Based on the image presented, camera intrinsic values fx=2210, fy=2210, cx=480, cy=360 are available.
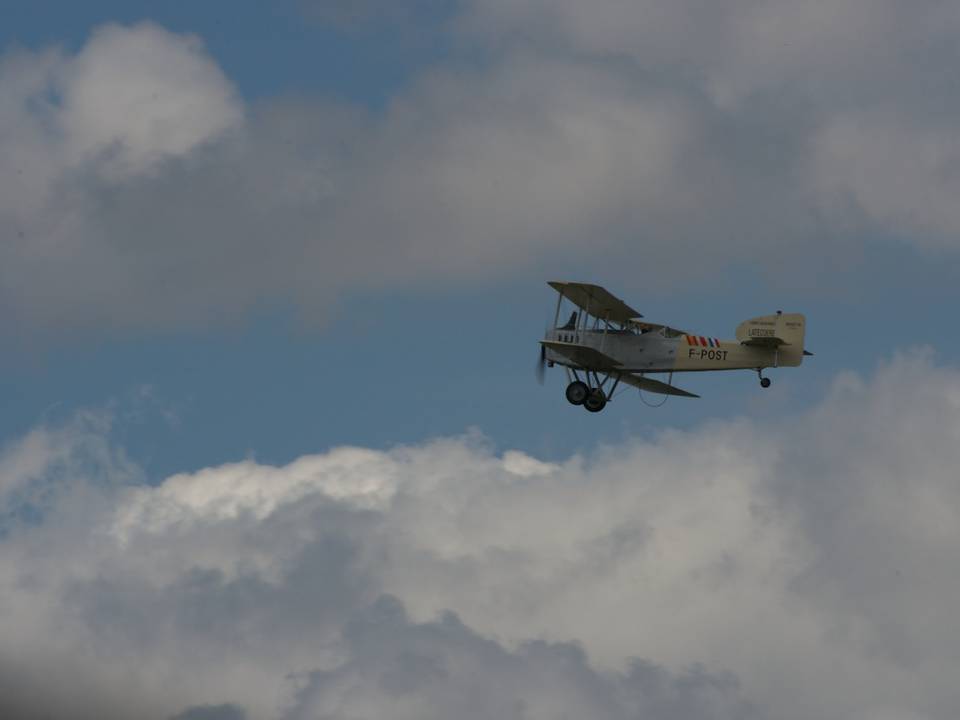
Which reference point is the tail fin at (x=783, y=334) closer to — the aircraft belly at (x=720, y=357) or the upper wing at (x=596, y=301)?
the aircraft belly at (x=720, y=357)

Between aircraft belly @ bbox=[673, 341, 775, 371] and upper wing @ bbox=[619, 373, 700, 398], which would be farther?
upper wing @ bbox=[619, 373, 700, 398]

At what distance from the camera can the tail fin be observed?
72.1 meters

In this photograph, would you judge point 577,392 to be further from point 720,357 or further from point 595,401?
point 720,357

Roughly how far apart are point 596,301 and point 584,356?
6.06 feet

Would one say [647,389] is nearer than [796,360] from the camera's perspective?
No

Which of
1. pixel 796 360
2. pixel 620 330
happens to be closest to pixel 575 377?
pixel 620 330

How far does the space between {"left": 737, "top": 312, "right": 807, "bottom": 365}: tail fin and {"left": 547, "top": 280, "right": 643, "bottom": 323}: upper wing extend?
12.8ft

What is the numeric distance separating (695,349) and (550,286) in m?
5.25

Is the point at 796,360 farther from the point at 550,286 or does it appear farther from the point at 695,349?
the point at 550,286

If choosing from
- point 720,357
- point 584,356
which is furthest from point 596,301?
point 720,357

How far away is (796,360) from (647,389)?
762 centimetres

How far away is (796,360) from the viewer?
7231 cm

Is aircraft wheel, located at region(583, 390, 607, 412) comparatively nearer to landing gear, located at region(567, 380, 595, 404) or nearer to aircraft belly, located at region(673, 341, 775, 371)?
landing gear, located at region(567, 380, 595, 404)

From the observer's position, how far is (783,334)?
72.1 metres
